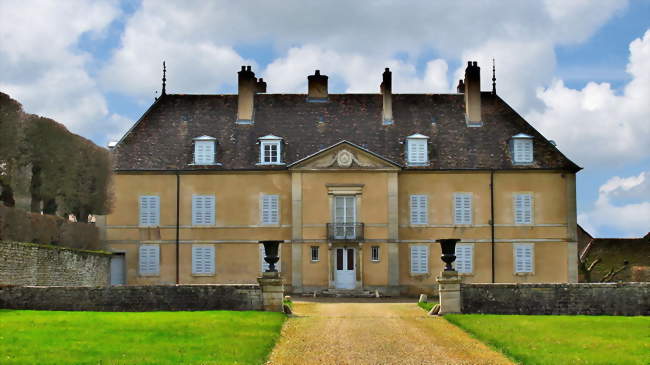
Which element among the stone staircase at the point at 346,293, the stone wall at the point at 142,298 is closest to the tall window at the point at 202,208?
the stone staircase at the point at 346,293

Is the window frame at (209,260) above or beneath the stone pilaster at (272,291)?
above

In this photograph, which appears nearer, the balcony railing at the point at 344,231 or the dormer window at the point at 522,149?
the balcony railing at the point at 344,231

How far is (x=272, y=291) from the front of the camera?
24.9 metres

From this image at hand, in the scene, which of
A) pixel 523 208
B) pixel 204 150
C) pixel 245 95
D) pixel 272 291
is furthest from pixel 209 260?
pixel 272 291

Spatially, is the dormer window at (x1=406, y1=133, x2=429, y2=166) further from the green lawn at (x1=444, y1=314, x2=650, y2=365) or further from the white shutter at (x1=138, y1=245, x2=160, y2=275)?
the green lawn at (x1=444, y1=314, x2=650, y2=365)

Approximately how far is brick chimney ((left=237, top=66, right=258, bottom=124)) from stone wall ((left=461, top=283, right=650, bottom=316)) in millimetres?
17911

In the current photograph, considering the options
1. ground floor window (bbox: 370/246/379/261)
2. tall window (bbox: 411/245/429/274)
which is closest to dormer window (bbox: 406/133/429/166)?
tall window (bbox: 411/245/429/274)

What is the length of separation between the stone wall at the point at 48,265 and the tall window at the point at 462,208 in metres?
14.1

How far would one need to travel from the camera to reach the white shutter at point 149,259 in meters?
38.4

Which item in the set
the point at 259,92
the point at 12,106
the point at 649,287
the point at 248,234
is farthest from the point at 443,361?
the point at 259,92

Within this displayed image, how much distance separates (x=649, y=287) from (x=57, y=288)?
51.0 ft

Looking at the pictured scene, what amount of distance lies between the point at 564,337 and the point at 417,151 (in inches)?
811

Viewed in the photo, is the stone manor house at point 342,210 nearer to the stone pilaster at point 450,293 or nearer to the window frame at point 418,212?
the window frame at point 418,212

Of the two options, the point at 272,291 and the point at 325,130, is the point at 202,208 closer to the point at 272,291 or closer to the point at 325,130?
the point at 325,130
